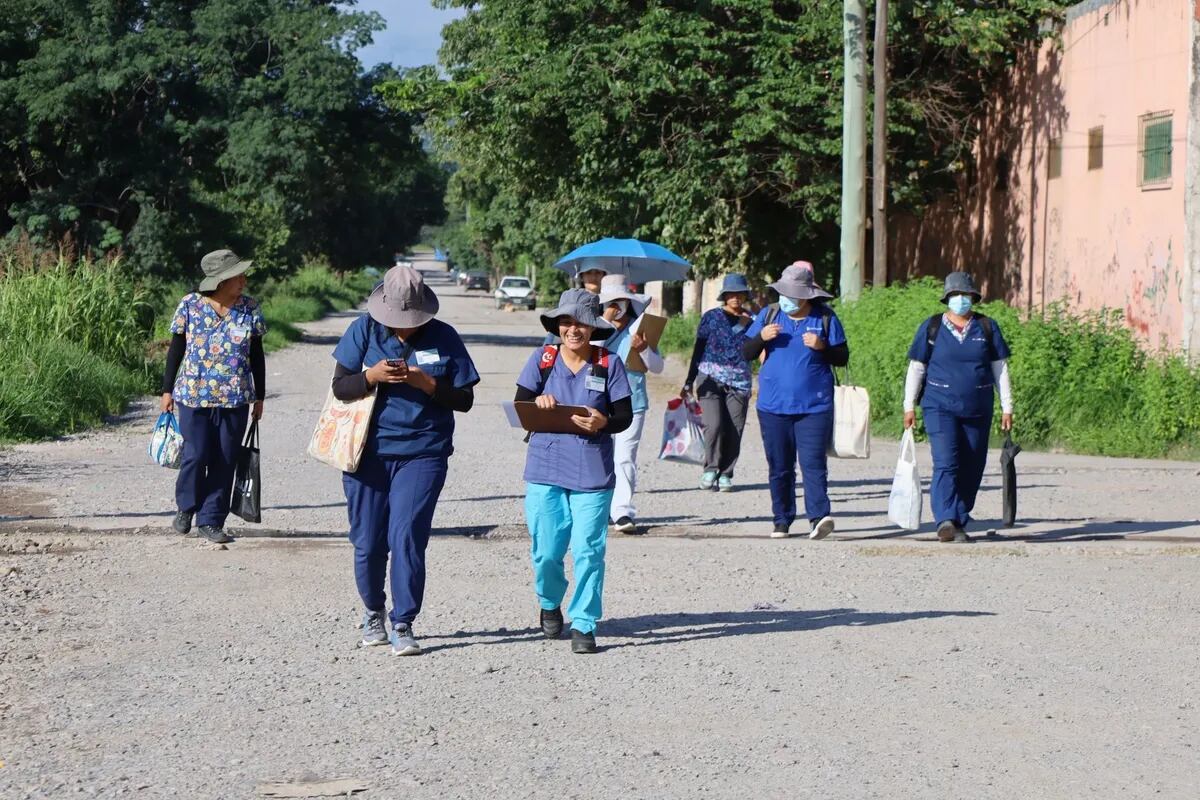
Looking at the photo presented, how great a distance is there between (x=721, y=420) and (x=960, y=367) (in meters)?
2.97

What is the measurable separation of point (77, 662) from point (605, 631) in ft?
7.84

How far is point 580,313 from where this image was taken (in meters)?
7.86

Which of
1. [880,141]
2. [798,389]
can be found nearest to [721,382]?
[798,389]

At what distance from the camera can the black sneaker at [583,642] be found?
767cm

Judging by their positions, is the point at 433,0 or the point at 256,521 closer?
the point at 256,521

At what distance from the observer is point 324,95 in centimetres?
3775

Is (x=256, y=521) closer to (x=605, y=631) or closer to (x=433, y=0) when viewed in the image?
(x=605, y=631)

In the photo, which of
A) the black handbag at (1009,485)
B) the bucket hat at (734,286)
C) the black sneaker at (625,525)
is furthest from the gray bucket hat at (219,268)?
the black handbag at (1009,485)

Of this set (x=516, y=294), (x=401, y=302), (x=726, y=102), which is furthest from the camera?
(x=516, y=294)

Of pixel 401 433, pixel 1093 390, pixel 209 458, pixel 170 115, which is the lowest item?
pixel 1093 390

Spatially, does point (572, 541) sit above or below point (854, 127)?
below

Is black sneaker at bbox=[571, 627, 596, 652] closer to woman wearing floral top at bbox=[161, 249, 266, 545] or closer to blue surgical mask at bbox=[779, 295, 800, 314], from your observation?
woman wearing floral top at bbox=[161, 249, 266, 545]

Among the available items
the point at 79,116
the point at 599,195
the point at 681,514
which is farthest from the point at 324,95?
the point at 681,514

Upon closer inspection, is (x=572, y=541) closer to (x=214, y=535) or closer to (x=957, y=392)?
(x=214, y=535)
